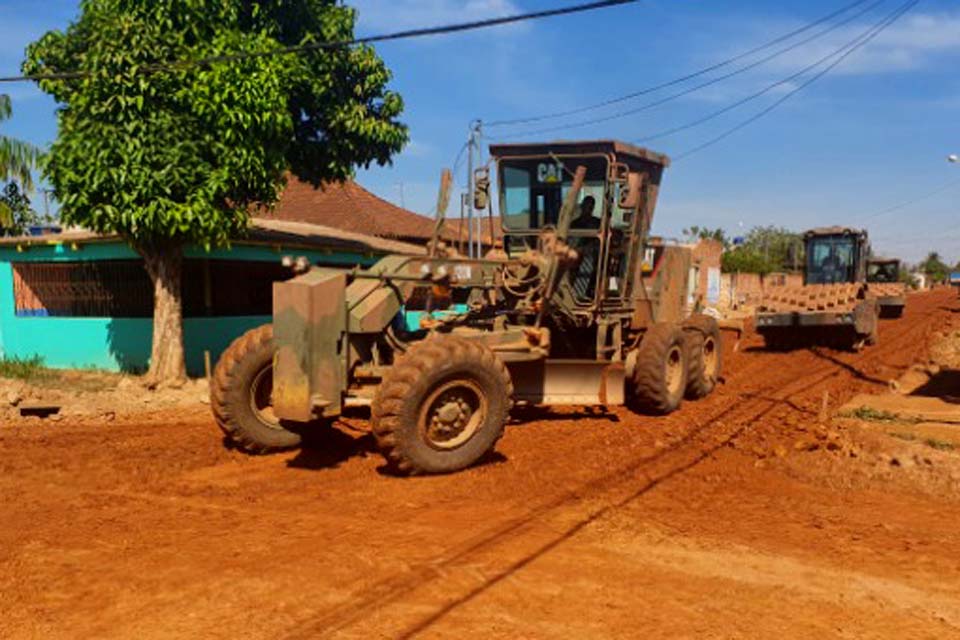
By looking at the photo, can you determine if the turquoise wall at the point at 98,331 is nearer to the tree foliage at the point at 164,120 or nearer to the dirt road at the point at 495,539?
the tree foliage at the point at 164,120

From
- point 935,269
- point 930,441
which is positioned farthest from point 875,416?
point 935,269

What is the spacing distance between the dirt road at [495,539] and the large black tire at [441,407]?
243 millimetres

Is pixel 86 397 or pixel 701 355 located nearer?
pixel 701 355

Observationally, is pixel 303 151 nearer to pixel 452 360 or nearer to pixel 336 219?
pixel 452 360

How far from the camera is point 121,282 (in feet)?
45.5

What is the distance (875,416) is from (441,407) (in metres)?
5.49

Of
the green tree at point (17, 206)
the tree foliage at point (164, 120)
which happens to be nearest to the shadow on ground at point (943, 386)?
the tree foliage at point (164, 120)

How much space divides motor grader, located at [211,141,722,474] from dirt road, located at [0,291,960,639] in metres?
0.50

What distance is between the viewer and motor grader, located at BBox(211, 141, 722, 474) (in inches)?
241

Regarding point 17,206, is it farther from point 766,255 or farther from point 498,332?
point 766,255

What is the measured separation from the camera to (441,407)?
247 inches

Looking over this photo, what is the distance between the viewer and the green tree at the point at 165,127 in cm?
1016

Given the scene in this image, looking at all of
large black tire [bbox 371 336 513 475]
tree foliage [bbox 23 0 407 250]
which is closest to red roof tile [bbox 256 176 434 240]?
tree foliage [bbox 23 0 407 250]

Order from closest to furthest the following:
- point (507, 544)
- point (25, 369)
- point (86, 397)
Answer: point (507, 544) < point (86, 397) < point (25, 369)
